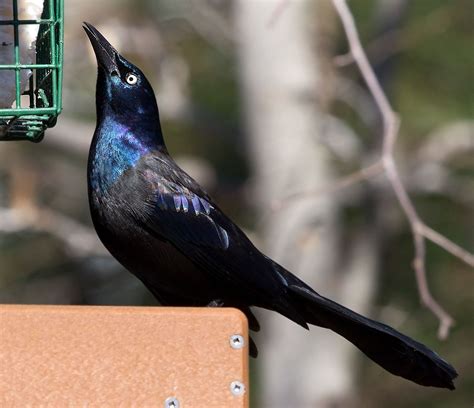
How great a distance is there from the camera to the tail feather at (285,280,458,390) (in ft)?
11.0

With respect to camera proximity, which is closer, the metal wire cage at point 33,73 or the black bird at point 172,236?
the metal wire cage at point 33,73

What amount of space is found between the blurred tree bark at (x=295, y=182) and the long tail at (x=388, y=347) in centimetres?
379

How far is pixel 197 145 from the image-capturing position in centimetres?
895

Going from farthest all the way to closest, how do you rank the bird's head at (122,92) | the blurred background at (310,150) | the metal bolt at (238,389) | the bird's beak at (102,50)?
the blurred background at (310,150) → the bird's head at (122,92) → the bird's beak at (102,50) → the metal bolt at (238,389)

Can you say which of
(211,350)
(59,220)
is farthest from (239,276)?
(59,220)

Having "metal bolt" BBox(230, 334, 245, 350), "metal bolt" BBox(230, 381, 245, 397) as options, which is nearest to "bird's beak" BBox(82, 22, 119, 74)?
"metal bolt" BBox(230, 334, 245, 350)

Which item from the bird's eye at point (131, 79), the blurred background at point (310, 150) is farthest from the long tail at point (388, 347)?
the blurred background at point (310, 150)

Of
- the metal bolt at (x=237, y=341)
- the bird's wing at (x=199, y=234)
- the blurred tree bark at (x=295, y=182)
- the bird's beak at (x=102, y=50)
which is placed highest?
the bird's beak at (x=102, y=50)

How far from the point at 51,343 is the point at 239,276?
3.69 ft

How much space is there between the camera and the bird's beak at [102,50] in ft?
12.3

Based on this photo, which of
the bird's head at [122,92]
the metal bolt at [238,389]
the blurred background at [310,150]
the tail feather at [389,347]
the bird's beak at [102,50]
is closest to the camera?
the metal bolt at [238,389]

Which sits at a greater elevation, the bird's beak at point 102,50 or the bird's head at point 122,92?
the bird's beak at point 102,50

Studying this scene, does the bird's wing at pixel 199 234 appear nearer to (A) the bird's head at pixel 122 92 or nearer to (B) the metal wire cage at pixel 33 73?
(A) the bird's head at pixel 122 92

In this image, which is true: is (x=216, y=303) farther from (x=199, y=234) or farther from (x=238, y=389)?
(x=238, y=389)
